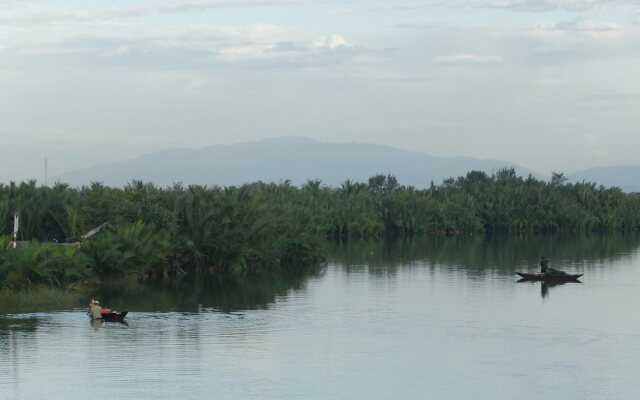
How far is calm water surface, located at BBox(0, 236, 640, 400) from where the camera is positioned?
1214 inches

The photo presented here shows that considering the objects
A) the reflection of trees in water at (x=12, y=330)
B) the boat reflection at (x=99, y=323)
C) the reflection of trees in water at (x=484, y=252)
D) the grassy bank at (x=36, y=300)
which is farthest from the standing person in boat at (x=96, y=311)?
the reflection of trees in water at (x=484, y=252)

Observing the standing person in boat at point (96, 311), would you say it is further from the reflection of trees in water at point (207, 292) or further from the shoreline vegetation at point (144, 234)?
the shoreline vegetation at point (144, 234)

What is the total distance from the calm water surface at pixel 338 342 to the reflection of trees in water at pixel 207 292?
9 centimetres

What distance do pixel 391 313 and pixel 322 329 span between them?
230 inches

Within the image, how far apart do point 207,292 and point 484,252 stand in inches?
1426

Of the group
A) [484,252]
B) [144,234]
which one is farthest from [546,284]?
[484,252]

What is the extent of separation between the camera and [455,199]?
119m

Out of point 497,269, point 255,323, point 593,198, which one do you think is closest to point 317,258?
point 497,269

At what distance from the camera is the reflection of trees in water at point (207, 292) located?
4806 cm

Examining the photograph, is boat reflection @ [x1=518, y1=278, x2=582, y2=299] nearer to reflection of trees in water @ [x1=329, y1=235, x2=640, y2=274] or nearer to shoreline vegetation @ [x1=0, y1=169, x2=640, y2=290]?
reflection of trees in water @ [x1=329, y1=235, x2=640, y2=274]

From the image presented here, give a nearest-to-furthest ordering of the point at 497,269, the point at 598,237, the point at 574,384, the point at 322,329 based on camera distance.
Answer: the point at 574,384 < the point at 322,329 < the point at 497,269 < the point at 598,237

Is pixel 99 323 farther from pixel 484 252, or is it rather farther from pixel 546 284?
pixel 484 252

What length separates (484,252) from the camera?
85.8 m

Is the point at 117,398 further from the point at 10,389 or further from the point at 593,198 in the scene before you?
the point at 593,198
